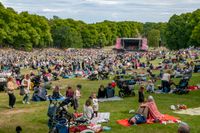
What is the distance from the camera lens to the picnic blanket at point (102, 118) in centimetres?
1900

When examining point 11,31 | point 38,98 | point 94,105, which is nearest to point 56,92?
point 38,98

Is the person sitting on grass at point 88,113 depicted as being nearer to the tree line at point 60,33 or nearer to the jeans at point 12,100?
the jeans at point 12,100

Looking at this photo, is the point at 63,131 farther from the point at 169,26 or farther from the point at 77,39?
the point at 77,39

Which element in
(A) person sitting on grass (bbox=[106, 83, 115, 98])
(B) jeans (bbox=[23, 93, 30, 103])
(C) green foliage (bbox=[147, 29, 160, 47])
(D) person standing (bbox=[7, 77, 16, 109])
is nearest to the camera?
(D) person standing (bbox=[7, 77, 16, 109])

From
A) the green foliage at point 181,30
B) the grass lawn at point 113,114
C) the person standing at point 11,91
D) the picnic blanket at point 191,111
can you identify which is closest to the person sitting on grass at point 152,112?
the grass lawn at point 113,114

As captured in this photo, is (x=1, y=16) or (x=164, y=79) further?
(x=1, y=16)

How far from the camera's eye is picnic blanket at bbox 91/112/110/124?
62.3 ft

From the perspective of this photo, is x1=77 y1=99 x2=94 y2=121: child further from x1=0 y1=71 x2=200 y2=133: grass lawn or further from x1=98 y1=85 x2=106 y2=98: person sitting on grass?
x1=98 y1=85 x2=106 y2=98: person sitting on grass

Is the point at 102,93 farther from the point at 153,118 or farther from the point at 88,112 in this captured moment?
the point at 153,118

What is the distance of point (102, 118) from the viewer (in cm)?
1959

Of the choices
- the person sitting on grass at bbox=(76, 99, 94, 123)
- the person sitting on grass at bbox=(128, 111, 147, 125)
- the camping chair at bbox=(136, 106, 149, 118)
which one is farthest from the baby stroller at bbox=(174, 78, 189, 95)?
the person sitting on grass at bbox=(76, 99, 94, 123)

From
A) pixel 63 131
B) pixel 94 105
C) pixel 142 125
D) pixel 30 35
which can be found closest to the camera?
pixel 63 131

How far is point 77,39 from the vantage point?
139500mm

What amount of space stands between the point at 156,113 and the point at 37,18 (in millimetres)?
110685
